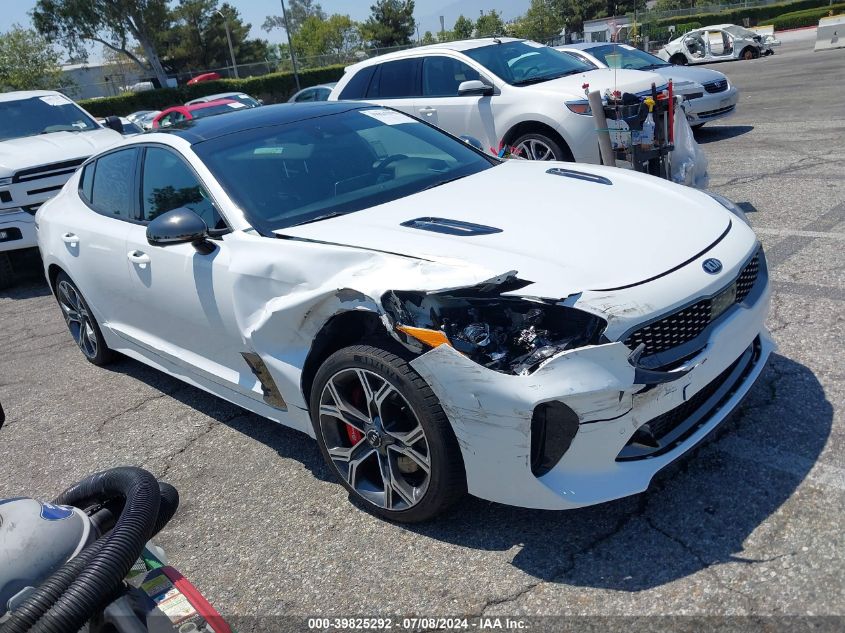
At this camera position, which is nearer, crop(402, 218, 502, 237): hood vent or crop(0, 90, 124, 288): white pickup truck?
crop(402, 218, 502, 237): hood vent

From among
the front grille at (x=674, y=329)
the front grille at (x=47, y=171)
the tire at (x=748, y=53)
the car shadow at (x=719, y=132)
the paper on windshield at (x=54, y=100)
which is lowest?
the tire at (x=748, y=53)

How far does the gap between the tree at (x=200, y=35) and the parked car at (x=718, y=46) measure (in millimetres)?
48412

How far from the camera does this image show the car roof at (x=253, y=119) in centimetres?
427

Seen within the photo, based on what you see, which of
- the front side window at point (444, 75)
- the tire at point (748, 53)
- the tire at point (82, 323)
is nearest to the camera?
the tire at point (82, 323)

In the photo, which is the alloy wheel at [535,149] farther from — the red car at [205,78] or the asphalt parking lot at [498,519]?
the red car at [205,78]

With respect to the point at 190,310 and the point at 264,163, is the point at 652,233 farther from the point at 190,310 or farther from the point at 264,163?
the point at 190,310

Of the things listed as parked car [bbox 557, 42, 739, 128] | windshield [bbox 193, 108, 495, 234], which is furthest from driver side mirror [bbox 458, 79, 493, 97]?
windshield [bbox 193, 108, 495, 234]

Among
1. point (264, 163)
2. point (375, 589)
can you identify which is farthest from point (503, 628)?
point (264, 163)

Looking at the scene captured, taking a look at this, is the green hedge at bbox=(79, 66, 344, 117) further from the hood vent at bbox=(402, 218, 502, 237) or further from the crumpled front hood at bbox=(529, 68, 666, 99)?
the hood vent at bbox=(402, 218, 502, 237)

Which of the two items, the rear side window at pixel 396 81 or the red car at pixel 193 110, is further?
the red car at pixel 193 110

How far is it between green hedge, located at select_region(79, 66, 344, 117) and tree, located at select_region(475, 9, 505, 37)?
806 inches

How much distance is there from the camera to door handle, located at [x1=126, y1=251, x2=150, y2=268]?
418 centimetres

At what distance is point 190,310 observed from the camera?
12.9 ft

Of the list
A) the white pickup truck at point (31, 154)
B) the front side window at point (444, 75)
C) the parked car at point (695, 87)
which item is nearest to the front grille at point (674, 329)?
the front side window at point (444, 75)
